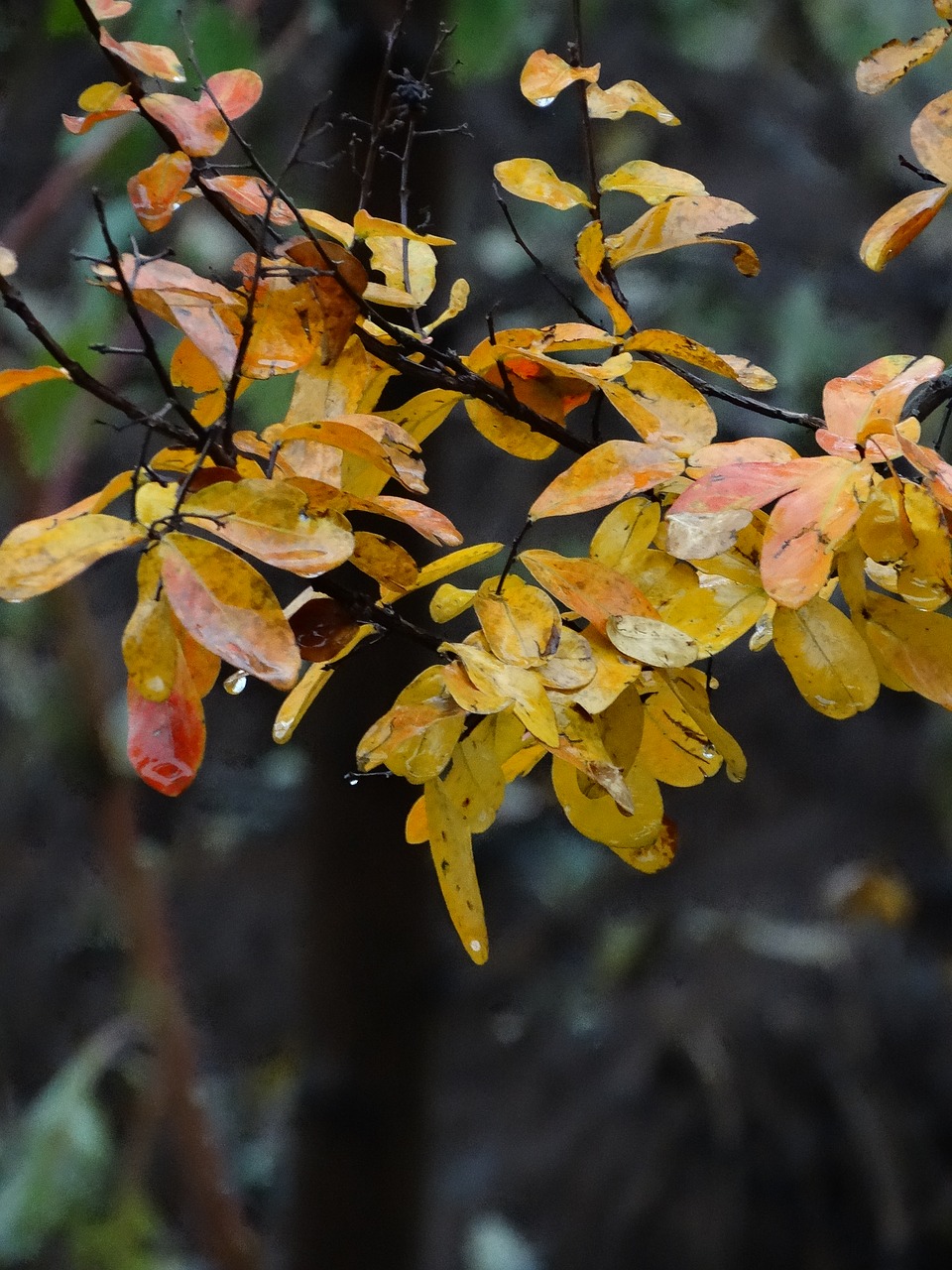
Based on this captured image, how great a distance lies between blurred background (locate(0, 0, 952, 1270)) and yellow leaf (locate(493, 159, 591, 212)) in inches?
21.9

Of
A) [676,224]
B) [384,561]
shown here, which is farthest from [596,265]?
[384,561]

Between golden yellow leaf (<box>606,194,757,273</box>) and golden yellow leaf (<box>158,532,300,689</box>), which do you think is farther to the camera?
golden yellow leaf (<box>606,194,757,273</box>)

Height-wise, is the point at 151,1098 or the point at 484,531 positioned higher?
the point at 484,531

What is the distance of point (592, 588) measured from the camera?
323 mm

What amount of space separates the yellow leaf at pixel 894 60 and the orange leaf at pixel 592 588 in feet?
0.64

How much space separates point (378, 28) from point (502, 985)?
4.65 feet

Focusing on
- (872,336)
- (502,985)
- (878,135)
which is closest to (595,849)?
(502,985)

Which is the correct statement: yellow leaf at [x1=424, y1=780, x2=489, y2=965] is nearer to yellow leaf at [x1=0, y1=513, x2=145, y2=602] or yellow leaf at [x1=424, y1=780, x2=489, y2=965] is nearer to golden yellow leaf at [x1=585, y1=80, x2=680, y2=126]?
yellow leaf at [x1=0, y1=513, x2=145, y2=602]

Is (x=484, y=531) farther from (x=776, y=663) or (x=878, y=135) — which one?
(x=878, y=135)

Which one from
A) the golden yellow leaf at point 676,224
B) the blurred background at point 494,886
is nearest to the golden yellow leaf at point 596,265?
the golden yellow leaf at point 676,224

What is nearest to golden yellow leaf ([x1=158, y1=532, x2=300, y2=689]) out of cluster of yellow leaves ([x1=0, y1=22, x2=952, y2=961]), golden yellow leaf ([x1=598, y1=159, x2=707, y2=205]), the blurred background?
cluster of yellow leaves ([x1=0, y1=22, x2=952, y2=961])

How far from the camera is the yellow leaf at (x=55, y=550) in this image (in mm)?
284

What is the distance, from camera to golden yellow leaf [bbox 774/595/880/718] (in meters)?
0.32

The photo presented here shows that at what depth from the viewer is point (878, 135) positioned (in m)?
1.78
